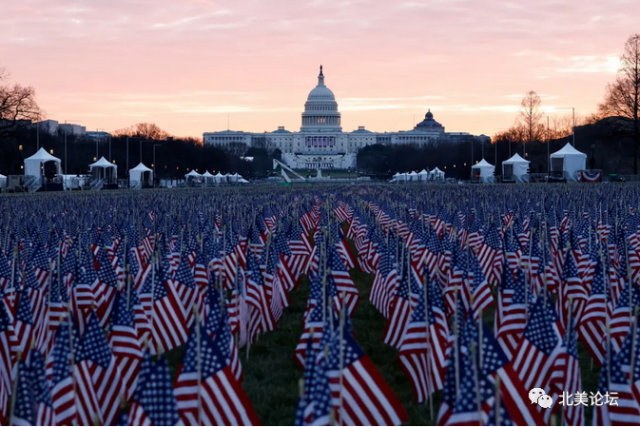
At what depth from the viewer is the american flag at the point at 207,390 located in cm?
739

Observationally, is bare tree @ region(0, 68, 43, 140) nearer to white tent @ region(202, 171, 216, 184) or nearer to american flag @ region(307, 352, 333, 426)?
white tent @ region(202, 171, 216, 184)

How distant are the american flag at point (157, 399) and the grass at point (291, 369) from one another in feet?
10.6

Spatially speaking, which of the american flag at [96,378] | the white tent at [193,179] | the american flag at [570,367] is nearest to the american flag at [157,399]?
the american flag at [96,378]

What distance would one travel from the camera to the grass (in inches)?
400

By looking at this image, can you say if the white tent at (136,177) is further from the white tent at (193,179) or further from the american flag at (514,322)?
the american flag at (514,322)

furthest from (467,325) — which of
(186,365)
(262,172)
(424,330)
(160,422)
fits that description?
(262,172)

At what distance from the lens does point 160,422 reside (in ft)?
21.9

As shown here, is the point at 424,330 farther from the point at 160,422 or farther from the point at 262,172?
the point at 262,172

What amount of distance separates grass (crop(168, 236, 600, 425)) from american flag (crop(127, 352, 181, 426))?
3220 millimetres

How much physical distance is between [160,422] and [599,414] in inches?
126

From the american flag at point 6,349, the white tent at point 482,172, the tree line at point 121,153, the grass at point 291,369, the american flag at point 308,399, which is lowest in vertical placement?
the grass at point 291,369

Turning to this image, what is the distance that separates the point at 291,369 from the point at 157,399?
5.56 m

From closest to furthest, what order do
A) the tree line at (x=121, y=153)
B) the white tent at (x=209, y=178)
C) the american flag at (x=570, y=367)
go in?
the american flag at (x=570, y=367)
the tree line at (x=121, y=153)
the white tent at (x=209, y=178)

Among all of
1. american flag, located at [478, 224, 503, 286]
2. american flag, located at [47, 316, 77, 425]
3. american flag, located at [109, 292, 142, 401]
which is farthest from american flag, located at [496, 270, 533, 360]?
american flag, located at [478, 224, 503, 286]
